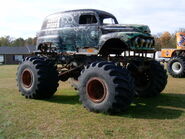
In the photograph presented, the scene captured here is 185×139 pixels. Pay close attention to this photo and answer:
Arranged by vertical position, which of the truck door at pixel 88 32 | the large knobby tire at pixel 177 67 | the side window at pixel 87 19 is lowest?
the large knobby tire at pixel 177 67

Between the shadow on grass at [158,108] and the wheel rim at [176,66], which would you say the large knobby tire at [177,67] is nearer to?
the wheel rim at [176,66]

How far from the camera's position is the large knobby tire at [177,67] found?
53.0 feet

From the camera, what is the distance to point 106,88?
6.44 metres

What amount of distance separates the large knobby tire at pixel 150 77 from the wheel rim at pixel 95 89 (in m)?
1.87

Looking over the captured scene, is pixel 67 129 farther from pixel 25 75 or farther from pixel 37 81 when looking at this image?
pixel 25 75

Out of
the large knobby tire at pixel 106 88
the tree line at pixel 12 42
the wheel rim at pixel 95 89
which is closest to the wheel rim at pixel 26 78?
the large knobby tire at pixel 106 88

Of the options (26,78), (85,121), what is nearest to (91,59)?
(26,78)

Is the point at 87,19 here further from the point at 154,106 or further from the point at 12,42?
the point at 12,42

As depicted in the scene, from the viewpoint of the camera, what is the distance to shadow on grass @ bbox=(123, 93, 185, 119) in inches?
251

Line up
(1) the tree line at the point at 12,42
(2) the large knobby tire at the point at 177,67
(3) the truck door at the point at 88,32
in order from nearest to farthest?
1. (3) the truck door at the point at 88,32
2. (2) the large knobby tire at the point at 177,67
3. (1) the tree line at the point at 12,42

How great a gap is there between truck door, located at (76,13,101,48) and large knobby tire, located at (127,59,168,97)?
1.43m

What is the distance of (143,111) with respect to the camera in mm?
6820

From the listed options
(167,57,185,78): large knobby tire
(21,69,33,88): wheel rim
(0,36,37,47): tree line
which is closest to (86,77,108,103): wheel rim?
(21,69,33,88): wheel rim

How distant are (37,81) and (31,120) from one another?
2.33m
